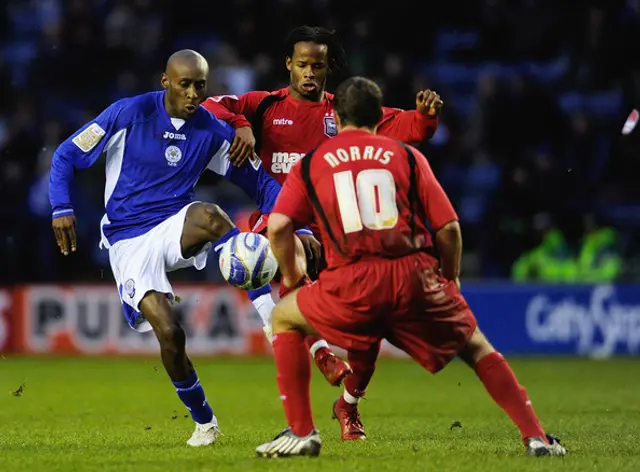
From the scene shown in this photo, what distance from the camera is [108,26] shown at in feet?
63.4

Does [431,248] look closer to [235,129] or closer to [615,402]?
[235,129]

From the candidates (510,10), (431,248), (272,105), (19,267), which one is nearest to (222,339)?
(19,267)

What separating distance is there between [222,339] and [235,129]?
8898 millimetres

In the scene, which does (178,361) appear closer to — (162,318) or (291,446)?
(162,318)

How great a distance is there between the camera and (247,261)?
7.27 metres

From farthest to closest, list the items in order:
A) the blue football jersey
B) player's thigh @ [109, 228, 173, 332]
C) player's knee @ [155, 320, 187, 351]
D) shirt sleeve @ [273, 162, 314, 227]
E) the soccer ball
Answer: the blue football jersey < player's thigh @ [109, 228, 173, 332] < player's knee @ [155, 320, 187, 351] < the soccer ball < shirt sleeve @ [273, 162, 314, 227]

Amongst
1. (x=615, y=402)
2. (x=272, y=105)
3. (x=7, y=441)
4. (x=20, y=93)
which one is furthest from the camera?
(x=20, y=93)

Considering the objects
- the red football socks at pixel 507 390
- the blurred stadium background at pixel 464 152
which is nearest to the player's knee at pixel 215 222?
the red football socks at pixel 507 390

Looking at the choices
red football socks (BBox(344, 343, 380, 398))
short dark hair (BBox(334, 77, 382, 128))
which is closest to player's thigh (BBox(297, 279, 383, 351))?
short dark hair (BBox(334, 77, 382, 128))

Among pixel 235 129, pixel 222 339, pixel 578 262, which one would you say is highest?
pixel 235 129

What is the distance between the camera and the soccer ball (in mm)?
7270

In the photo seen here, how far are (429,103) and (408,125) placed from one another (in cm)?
39

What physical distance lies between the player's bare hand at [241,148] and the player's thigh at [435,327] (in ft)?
6.66

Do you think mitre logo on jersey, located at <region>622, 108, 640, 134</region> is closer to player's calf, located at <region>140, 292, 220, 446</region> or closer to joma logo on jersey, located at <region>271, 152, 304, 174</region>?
joma logo on jersey, located at <region>271, 152, 304, 174</region>
